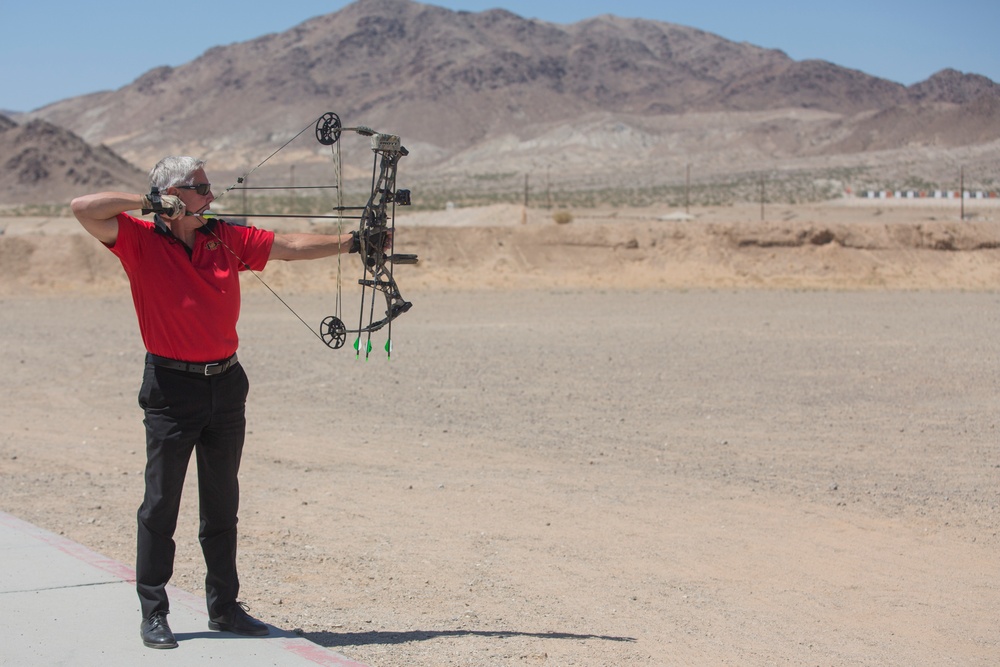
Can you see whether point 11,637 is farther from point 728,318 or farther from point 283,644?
point 728,318

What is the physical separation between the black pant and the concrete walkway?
0.19 metres

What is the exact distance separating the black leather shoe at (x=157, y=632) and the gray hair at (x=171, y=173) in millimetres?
1842

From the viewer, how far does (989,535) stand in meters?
7.98

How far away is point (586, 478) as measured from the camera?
9.50m

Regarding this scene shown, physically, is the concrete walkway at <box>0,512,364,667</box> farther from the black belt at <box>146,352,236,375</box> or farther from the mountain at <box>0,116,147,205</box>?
the mountain at <box>0,116,147,205</box>

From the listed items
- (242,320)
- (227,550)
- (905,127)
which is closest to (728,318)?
(242,320)

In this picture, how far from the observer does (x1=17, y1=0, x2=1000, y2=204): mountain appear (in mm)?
110125

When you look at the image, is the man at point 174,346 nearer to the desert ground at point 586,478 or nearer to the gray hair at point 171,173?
the gray hair at point 171,173

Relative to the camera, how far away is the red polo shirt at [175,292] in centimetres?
502

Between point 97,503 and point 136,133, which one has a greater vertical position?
point 136,133

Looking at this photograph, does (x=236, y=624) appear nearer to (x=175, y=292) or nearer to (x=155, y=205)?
(x=175, y=292)

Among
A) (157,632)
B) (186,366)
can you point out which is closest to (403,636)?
(157,632)

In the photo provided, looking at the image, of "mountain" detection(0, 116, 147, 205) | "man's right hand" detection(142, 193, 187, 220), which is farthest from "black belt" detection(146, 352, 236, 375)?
"mountain" detection(0, 116, 147, 205)

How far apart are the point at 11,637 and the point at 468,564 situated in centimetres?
271
